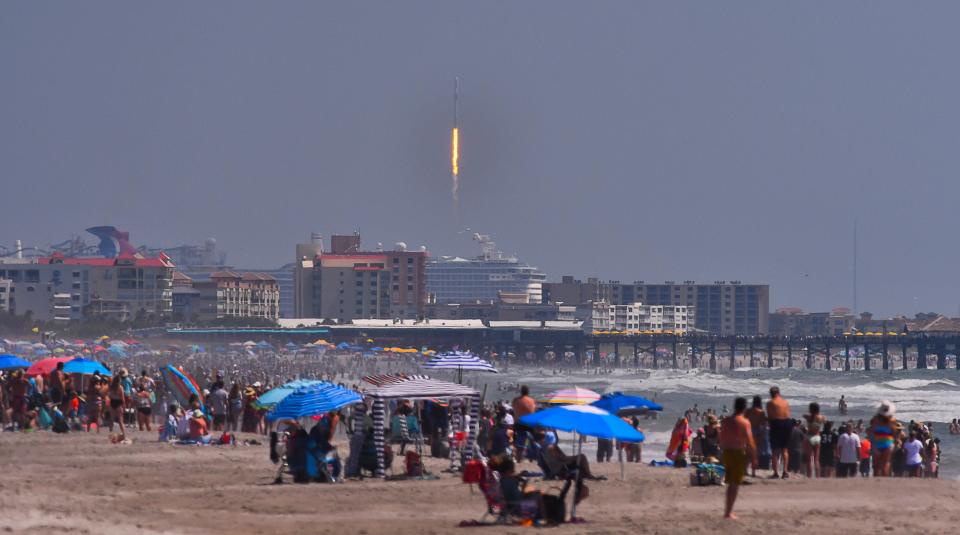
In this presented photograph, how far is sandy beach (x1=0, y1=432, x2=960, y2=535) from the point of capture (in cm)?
1496

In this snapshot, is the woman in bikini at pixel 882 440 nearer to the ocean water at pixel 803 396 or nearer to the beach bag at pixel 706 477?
the beach bag at pixel 706 477

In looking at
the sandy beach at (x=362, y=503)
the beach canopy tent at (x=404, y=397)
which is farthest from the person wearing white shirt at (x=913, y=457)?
the beach canopy tent at (x=404, y=397)

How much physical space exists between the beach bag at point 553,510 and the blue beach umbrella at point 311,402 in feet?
16.6

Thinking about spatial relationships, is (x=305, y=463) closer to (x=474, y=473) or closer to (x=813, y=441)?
(x=474, y=473)

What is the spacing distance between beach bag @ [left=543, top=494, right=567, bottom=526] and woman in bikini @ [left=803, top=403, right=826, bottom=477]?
6.08m

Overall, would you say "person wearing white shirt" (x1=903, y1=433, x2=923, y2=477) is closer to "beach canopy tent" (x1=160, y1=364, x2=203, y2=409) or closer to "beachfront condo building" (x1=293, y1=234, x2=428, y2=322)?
"beach canopy tent" (x1=160, y1=364, x2=203, y2=409)

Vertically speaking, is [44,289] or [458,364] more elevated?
[44,289]

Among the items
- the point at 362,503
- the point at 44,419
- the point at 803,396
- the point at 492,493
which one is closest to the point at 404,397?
the point at 362,503

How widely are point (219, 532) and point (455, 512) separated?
2.77m

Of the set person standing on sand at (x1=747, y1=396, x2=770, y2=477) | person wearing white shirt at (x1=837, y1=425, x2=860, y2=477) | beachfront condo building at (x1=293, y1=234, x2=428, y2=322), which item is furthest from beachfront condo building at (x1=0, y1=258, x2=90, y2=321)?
person standing on sand at (x1=747, y1=396, x2=770, y2=477)

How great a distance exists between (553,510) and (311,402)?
556 cm

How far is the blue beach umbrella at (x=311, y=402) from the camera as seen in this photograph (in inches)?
781

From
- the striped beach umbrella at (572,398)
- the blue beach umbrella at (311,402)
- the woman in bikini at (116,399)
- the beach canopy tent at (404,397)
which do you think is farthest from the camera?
the woman in bikini at (116,399)

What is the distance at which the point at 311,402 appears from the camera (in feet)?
66.0
